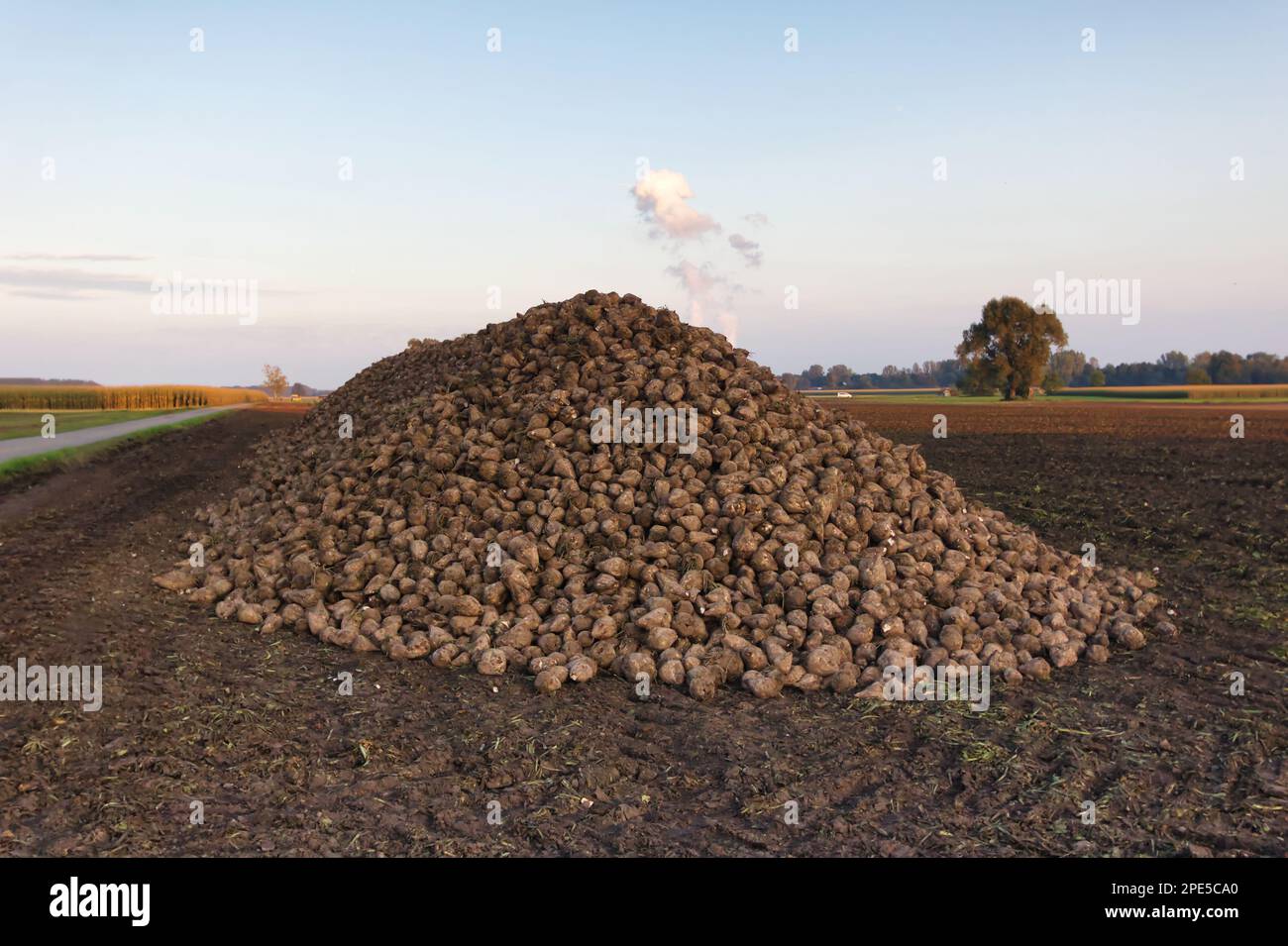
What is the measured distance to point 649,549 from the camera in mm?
8570

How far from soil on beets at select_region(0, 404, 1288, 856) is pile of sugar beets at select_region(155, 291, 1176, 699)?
14.7 inches

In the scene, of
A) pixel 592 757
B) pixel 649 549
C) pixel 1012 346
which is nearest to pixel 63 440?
pixel 649 549

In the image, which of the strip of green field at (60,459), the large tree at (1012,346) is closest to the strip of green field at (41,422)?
the strip of green field at (60,459)

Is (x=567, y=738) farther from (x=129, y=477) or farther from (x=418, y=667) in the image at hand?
(x=129, y=477)

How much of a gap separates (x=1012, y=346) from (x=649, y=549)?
72.7m

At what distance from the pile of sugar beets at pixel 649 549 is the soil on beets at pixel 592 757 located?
1.22 ft

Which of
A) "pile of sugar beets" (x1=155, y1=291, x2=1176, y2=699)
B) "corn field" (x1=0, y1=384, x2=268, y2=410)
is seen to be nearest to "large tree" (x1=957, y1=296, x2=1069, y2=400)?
"corn field" (x1=0, y1=384, x2=268, y2=410)

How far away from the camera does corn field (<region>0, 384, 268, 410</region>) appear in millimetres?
52781

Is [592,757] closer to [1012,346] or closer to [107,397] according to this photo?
[107,397]

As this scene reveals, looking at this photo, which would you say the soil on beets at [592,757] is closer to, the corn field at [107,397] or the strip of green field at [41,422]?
the strip of green field at [41,422]

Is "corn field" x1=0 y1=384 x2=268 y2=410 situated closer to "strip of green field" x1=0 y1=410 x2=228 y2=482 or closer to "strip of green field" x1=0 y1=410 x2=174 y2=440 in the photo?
"strip of green field" x1=0 y1=410 x2=174 y2=440

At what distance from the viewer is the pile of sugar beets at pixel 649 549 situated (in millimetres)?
7879

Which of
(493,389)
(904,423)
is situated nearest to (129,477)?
(493,389)
